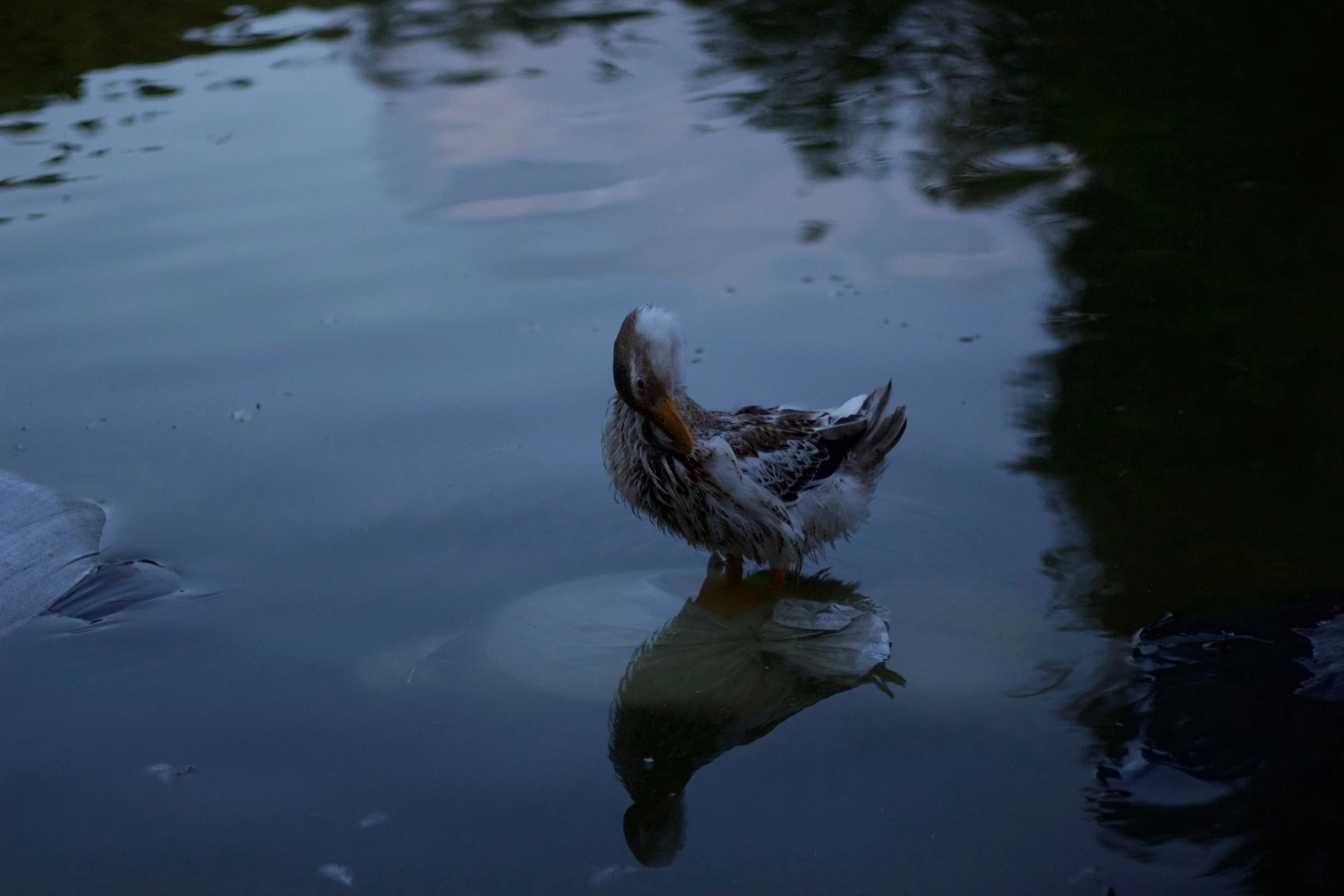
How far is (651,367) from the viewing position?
3.72m

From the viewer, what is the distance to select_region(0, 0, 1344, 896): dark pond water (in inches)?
125

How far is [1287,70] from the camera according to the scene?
24.4 ft

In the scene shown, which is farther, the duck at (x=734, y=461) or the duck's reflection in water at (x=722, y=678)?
the duck at (x=734, y=461)

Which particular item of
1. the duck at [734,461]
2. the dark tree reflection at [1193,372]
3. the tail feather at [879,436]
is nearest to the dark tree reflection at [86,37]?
the dark tree reflection at [1193,372]

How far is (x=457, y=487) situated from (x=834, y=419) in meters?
1.56

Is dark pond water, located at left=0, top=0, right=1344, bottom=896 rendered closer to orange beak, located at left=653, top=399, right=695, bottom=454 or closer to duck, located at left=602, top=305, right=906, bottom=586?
duck, located at left=602, top=305, right=906, bottom=586

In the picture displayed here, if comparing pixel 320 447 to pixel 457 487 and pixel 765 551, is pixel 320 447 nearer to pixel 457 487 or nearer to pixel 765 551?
pixel 457 487

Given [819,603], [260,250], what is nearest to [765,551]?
[819,603]

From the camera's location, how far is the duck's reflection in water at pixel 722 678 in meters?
3.38

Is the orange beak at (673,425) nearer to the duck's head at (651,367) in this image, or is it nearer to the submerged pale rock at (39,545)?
the duck's head at (651,367)

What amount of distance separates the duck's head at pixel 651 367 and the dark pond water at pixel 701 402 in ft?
2.50

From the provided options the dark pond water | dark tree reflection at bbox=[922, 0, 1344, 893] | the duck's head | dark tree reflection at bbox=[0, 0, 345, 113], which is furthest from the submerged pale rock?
dark tree reflection at bbox=[0, 0, 345, 113]

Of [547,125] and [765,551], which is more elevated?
[547,125]

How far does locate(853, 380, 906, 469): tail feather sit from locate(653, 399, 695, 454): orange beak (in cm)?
82
